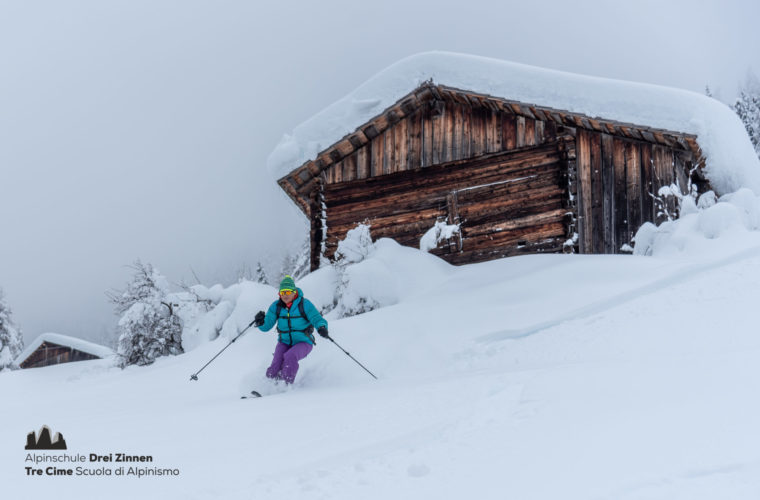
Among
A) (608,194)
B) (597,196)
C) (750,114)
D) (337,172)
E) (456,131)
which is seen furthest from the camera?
(750,114)

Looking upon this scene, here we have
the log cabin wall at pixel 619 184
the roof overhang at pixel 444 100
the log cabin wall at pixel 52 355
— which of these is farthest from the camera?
the log cabin wall at pixel 52 355

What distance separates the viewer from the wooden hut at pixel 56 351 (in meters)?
26.9

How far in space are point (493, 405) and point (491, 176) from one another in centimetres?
792

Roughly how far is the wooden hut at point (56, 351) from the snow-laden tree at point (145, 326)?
1187cm

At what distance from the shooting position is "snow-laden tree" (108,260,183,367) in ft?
52.3

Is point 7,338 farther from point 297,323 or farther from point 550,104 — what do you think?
point 550,104

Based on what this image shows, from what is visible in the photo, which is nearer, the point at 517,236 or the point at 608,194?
the point at 608,194

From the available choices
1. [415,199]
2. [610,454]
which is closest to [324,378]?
[610,454]

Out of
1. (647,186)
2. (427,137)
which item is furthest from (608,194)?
(427,137)

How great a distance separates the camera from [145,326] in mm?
16156

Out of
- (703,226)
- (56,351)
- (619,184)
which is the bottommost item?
(56,351)

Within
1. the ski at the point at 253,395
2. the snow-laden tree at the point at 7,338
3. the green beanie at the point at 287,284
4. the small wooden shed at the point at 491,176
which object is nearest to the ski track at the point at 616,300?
the green beanie at the point at 287,284

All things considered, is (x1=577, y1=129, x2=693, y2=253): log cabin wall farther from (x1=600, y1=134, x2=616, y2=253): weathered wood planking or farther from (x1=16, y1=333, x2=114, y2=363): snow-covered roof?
(x1=16, y1=333, x2=114, y2=363): snow-covered roof

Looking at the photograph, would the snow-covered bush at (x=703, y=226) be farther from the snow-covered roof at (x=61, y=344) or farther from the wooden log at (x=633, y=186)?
the snow-covered roof at (x=61, y=344)
